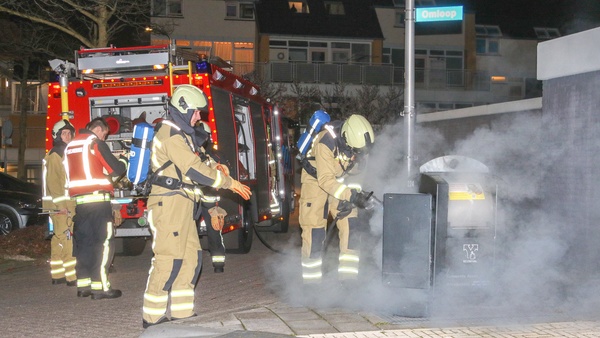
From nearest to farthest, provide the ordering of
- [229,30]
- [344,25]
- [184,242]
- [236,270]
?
1. [184,242]
2. [236,270]
3. [229,30]
4. [344,25]

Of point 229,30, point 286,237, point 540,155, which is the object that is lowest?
point 286,237

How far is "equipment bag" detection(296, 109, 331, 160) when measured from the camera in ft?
25.5

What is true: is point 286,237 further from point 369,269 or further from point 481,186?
point 481,186

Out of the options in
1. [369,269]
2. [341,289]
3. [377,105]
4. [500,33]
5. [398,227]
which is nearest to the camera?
[398,227]

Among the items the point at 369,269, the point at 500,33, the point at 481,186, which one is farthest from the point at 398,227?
the point at 500,33

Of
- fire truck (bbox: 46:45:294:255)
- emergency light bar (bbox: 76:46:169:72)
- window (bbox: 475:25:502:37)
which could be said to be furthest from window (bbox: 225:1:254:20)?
emergency light bar (bbox: 76:46:169:72)

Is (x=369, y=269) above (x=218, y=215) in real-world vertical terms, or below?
below

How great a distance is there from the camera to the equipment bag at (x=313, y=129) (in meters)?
7.78

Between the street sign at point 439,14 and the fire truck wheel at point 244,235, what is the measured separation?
11.7 ft

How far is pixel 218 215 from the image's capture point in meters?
6.84

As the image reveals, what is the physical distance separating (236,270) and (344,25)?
2882 centimetres

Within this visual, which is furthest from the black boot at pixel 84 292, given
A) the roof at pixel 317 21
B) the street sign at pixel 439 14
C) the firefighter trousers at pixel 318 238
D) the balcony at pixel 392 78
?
the roof at pixel 317 21

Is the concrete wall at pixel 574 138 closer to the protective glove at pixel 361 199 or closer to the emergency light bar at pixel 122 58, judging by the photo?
the protective glove at pixel 361 199

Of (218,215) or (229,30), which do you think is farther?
(229,30)
